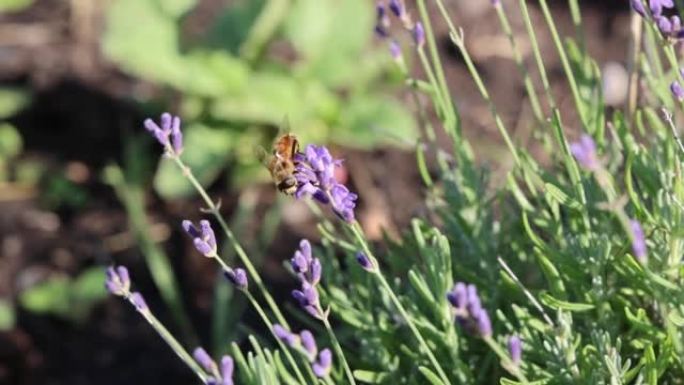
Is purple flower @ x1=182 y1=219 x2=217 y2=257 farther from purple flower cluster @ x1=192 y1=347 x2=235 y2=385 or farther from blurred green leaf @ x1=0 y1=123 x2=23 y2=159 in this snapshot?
blurred green leaf @ x1=0 y1=123 x2=23 y2=159

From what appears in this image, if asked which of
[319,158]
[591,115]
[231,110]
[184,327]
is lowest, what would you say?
[184,327]

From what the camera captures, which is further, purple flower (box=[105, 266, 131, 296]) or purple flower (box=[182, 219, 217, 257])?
purple flower (box=[105, 266, 131, 296])

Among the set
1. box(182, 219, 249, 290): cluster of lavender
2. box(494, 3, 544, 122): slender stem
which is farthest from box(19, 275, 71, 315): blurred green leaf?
box(182, 219, 249, 290): cluster of lavender

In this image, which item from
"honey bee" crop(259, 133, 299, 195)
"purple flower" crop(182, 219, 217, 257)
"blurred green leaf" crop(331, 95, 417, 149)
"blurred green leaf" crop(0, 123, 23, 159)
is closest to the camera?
"purple flower" crop(182, 219, 217, 257)

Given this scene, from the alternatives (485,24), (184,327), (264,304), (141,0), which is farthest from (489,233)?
(485,24)

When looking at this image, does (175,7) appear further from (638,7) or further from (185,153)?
(638,7)

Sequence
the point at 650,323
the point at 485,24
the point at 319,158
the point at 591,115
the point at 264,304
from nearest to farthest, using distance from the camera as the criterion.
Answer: the point at 319,158, the point at 650,323, the point at 591,115, the point at 264,304, the point at 485,24

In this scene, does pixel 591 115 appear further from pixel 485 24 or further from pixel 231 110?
pixel 485 24
